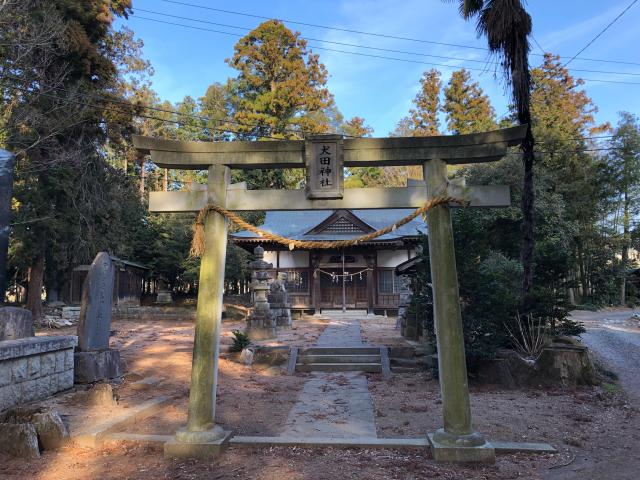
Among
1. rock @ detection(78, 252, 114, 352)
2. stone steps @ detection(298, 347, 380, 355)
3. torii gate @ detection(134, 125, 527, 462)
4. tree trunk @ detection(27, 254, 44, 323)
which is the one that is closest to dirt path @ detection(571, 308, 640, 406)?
torii gate @ detection(134, 125, 527, 462)

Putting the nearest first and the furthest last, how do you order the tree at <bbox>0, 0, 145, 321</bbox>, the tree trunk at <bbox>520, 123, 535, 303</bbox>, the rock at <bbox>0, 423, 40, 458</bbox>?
1. the rock at <bbox>0, 423, 40, 458</bbox>
2. the tree trunk at <bbox>520, 123, 535, 303</bbox>
3. the tree at <bbox>0, 0, 145, 321</bbox>

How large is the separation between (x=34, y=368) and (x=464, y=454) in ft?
19.1

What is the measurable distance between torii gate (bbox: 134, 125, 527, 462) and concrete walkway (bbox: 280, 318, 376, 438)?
1343 millimetres

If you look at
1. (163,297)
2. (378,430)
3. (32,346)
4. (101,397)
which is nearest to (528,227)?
(378,430)

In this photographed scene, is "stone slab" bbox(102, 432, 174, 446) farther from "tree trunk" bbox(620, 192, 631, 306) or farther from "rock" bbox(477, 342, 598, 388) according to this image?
"tree trunk" bbox(620, 192, 631, 306)

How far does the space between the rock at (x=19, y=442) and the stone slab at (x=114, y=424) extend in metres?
0.40

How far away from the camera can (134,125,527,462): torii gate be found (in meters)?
4.39

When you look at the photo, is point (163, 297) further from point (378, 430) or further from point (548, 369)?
point (378, 430)

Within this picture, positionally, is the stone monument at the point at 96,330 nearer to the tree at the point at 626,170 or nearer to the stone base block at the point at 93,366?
the stone base block at the point at 93,366

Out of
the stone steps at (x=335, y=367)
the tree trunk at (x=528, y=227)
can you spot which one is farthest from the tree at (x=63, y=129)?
the tree trunk at (x=528, y=227)

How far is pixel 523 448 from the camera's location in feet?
14.8

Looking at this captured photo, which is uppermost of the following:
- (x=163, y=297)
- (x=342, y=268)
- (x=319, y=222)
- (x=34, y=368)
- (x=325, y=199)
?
(x=319, y=222)

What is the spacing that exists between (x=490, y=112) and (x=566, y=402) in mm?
35834

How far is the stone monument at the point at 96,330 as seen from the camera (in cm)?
739
